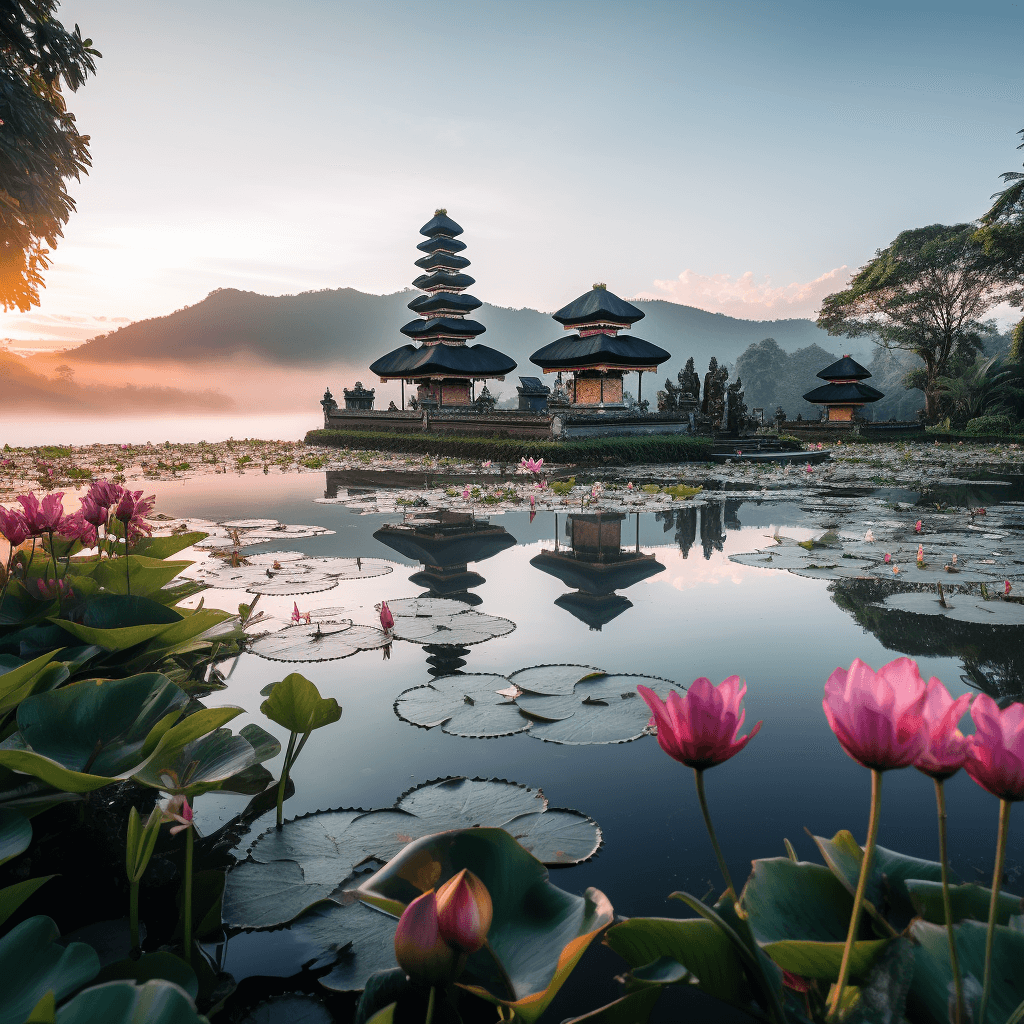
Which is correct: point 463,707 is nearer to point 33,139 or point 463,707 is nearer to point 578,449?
point 33,139

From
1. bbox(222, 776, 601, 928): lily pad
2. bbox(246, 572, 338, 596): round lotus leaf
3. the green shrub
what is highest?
the green shrub

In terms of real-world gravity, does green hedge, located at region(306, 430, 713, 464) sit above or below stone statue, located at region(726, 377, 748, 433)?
below

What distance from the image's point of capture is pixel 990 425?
92.6ft

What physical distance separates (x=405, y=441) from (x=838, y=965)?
2462cm

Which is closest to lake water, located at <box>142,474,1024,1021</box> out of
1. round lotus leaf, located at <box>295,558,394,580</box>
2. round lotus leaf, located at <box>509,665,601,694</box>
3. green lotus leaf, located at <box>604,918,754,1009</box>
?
round lotus leaf, located at <box>295,558,394,580</box>

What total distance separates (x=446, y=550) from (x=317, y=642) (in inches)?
115

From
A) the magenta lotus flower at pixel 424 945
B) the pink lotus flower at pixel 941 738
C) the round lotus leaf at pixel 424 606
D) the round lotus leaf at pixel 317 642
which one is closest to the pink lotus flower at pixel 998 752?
the pink lotus flower at pixel 941 738

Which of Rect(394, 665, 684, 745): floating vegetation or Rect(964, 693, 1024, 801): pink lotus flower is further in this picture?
Rect(394, 665, 684, 745): floating vegetation

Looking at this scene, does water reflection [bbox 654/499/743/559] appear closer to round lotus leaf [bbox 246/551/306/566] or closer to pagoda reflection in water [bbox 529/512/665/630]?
pagoda reflection in water [bbox 529/512/665/630]

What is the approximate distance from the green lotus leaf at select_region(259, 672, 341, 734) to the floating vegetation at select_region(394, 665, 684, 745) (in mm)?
904

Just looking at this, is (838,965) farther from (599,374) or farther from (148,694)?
(599,374)

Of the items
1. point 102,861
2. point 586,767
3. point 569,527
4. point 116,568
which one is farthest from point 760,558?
point 102,861

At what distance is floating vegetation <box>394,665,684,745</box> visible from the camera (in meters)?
2.92

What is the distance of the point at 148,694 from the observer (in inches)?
77.5
